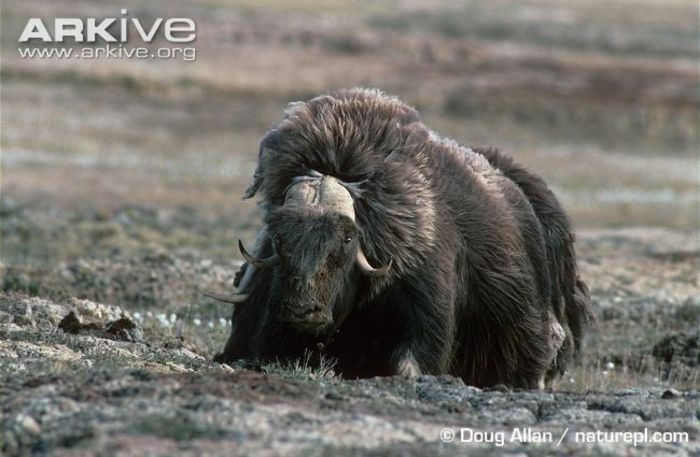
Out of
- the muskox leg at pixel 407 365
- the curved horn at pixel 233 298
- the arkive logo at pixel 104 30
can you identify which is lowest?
the muskox leg at pixel 407 365

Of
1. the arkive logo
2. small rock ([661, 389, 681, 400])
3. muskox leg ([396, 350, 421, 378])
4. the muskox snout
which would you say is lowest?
small rock ([661, 389, 681, 400])

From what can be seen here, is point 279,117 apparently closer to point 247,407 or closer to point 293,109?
point 293,109

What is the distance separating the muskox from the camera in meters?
7.96

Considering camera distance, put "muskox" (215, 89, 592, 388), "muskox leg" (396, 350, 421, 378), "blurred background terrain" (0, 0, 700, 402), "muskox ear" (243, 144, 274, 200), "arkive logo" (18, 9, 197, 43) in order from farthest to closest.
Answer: "arkive logo" (18, 9, 197, 43), "blurred background terrain" (0, 0, 700, 402), "muskox ear" (243, 144, 274, 200), "muskox leg" (396, 350, 421, 378), "muskox" (215, 89, 592, 388)

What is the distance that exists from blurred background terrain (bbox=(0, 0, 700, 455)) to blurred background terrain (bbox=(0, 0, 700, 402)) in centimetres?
8

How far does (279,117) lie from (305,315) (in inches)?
1065

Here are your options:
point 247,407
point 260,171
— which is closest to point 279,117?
point 260,171

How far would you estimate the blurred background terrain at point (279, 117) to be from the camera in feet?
44.1

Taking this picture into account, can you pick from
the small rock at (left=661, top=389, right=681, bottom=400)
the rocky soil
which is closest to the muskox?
the rocky soil

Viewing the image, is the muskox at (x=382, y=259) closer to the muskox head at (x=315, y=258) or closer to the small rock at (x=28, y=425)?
the muskox head at (x=315, y=258)

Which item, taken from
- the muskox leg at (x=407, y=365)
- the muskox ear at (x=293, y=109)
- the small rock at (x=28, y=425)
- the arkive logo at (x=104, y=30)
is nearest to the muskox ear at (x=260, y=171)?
the muskox ear at (x=293, y=109)

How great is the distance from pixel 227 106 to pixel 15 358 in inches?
1285

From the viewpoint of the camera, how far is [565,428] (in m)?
6.66

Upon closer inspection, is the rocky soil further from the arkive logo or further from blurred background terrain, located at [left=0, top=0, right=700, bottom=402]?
the arkive logo
